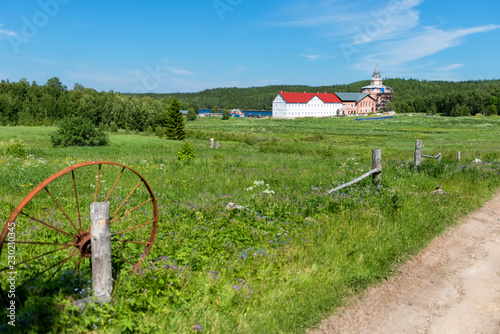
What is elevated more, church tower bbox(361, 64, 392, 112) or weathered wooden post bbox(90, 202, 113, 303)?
church tower bbox(361, 64, 392, 112)

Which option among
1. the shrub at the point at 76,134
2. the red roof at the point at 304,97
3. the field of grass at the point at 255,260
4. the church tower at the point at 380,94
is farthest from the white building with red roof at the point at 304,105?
the field of grass at the point at 255,260

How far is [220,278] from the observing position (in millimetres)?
5410

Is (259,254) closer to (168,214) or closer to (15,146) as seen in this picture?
(168,214)

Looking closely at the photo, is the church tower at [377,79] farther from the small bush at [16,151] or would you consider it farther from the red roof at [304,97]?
the small bush at [16,151]

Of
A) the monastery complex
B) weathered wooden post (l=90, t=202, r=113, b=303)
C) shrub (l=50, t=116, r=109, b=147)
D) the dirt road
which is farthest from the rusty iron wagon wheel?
the monastery complex

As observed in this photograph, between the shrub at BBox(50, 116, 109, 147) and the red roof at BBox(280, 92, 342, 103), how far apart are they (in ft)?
383

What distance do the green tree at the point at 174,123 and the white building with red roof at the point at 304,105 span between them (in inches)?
3814

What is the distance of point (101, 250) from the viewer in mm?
4266

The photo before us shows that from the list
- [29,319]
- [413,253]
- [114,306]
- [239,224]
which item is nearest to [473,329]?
[413,253]

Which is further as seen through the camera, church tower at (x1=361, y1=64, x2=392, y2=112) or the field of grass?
church tower at (x1=361, y1=64, x2=392, y2=112)

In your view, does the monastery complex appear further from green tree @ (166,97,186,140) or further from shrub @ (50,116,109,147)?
shrub @ (50,116,109,147)

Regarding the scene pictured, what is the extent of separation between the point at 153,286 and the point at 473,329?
450cm

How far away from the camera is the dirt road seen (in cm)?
505

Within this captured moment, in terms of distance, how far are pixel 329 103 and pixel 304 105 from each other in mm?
14940
